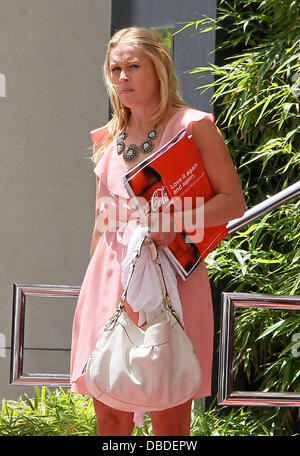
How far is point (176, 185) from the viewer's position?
2164mm

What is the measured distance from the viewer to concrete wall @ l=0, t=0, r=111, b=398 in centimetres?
695

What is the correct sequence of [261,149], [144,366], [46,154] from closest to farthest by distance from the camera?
[144,366], [261,149], [46,154]

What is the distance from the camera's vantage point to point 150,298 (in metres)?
2.07

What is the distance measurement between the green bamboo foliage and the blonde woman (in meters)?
1.68

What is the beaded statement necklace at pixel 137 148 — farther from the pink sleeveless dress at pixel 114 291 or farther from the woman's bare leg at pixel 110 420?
the woman's bare leg at pixel 110 420

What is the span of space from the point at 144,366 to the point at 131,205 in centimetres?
47

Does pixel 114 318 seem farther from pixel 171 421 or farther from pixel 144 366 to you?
pixel 171 421

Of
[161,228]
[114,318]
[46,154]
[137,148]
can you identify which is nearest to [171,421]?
[114,318]

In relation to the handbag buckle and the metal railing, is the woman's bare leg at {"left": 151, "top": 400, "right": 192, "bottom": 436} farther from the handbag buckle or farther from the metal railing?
the metal railing

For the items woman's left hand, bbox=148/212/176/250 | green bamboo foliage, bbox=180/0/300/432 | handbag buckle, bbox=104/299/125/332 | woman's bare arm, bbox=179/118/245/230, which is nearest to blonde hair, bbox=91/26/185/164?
woman's bare arm, bbox=179/118/245/230

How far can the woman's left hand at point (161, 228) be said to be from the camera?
2137 mm

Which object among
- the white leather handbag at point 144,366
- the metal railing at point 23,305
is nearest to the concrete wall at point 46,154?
the metal railing at point 23,305

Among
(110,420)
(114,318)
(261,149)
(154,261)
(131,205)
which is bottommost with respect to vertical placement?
(110,420)
